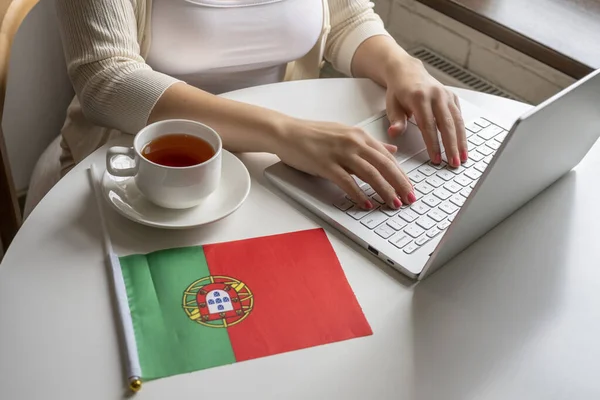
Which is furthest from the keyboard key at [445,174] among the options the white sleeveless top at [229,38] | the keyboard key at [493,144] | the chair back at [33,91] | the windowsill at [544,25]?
the chair back at [33,91]

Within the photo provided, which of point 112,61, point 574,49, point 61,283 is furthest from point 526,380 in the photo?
point 574,49

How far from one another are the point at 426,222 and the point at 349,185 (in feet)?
0.34

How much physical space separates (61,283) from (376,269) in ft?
1.11

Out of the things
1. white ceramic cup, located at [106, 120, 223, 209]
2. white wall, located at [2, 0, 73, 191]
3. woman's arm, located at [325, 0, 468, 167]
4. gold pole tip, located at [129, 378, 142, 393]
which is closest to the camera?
gold pole tip, located at [129, 378, 142, 393]

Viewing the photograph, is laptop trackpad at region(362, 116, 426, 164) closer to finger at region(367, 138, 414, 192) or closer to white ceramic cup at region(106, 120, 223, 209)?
finger at region(367, 138, 414, 192)

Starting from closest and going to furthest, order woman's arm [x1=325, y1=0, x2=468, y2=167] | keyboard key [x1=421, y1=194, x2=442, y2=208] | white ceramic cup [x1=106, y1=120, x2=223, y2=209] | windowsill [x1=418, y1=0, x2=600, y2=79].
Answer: white ceramic cup [x1=106, y1=120, x2=223, y2=209], keyboard key [x1=421, y1=194, x2=442, y2=208], woman's arm [x1=325, y1=0, x2=468, y2=167], windowsill [x1=418, y1=0, x2=600, y2=79]

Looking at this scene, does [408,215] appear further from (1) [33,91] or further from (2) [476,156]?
(1) [33,91]

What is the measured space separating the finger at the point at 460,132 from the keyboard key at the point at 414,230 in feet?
0.58

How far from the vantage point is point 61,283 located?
0.67 m

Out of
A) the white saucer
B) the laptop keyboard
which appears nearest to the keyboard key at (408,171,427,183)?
the laptop keyboard

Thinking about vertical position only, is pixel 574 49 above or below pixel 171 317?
below

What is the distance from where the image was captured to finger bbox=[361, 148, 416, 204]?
81 centimetres

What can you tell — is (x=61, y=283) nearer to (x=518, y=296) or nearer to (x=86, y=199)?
(x=86, y=199)

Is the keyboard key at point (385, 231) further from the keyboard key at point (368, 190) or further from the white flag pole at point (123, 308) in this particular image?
the white flag pole at point (123, 308)
